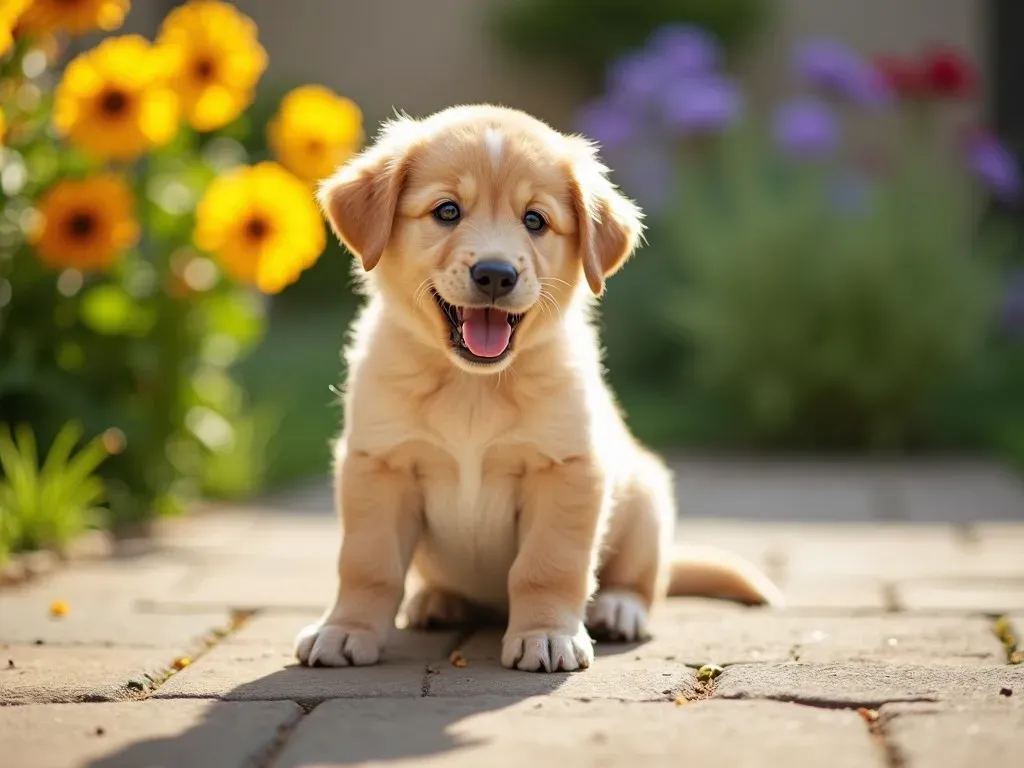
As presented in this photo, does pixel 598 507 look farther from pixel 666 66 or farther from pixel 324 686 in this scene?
pixel 666 66

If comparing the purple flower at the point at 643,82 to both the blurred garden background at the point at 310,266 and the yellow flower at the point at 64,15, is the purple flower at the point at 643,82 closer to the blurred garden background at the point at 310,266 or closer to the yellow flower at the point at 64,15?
the blurred garden background at the point at 310,266

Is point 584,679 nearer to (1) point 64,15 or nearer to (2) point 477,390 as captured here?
(2) point 477,390

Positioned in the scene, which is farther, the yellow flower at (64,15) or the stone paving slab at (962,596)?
the yellow flower at (64,15)

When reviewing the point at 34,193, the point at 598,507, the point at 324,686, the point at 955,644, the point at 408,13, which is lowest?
the point at 324,686

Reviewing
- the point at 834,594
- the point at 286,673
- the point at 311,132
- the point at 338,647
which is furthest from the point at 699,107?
the point at 286,673

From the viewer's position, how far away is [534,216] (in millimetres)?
2898

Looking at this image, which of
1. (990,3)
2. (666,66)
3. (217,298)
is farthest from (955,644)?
(990,3)

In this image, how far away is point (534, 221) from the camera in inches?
114

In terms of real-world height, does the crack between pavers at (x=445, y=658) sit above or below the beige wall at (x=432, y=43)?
below

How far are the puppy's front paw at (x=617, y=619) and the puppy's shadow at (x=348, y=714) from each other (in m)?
0.17

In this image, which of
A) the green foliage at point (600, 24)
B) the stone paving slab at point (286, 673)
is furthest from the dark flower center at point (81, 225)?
the green foliage at point (600, 24)

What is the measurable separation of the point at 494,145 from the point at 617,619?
42.1 inches

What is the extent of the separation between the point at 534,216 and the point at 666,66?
6228mm

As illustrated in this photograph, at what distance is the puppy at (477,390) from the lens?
9.18ft
